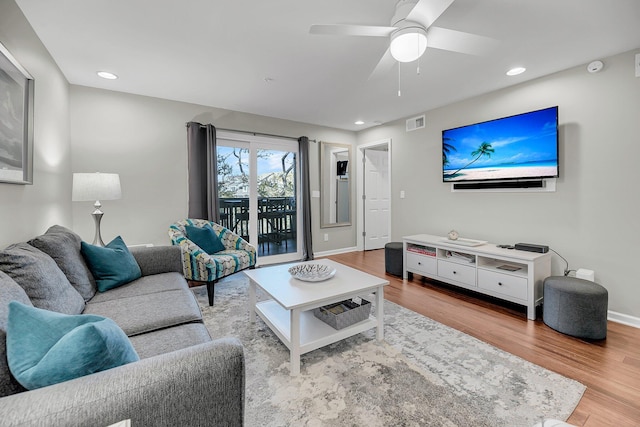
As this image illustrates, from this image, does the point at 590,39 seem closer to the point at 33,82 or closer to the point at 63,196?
the point at 33,82

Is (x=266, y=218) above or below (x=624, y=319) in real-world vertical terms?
above

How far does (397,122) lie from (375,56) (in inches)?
89.2

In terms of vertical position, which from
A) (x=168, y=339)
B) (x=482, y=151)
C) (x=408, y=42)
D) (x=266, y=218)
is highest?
(x=408, y=42)

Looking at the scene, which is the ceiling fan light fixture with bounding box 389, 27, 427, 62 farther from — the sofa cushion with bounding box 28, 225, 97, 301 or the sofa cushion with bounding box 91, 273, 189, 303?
the sofa cushion with bounding box 28, 225, 97, 301

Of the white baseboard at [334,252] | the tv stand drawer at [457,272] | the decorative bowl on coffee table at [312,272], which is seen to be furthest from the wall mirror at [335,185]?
the decorative bowl on coffee table at [312,272]

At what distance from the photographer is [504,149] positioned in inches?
123

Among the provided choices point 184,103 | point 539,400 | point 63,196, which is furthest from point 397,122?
point 63,196

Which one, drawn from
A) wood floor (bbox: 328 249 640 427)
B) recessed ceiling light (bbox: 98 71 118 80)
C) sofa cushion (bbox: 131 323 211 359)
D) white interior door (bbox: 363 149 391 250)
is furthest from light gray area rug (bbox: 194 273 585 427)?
white interior door (bbox: 363 149 391 250)

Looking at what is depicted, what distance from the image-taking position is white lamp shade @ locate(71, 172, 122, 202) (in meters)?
2.61

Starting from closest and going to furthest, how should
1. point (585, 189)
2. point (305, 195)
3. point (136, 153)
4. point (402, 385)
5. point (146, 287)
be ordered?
point (402, 385) < point (146, 287) < point (585, 189) < point (136, 153) < point (305, 195)

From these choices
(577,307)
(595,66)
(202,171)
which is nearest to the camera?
(577,307)

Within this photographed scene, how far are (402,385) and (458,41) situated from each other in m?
2.19

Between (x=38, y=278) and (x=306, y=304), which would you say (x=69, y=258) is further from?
(x=306, y=304)

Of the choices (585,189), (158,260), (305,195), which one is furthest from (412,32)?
(305,195)
